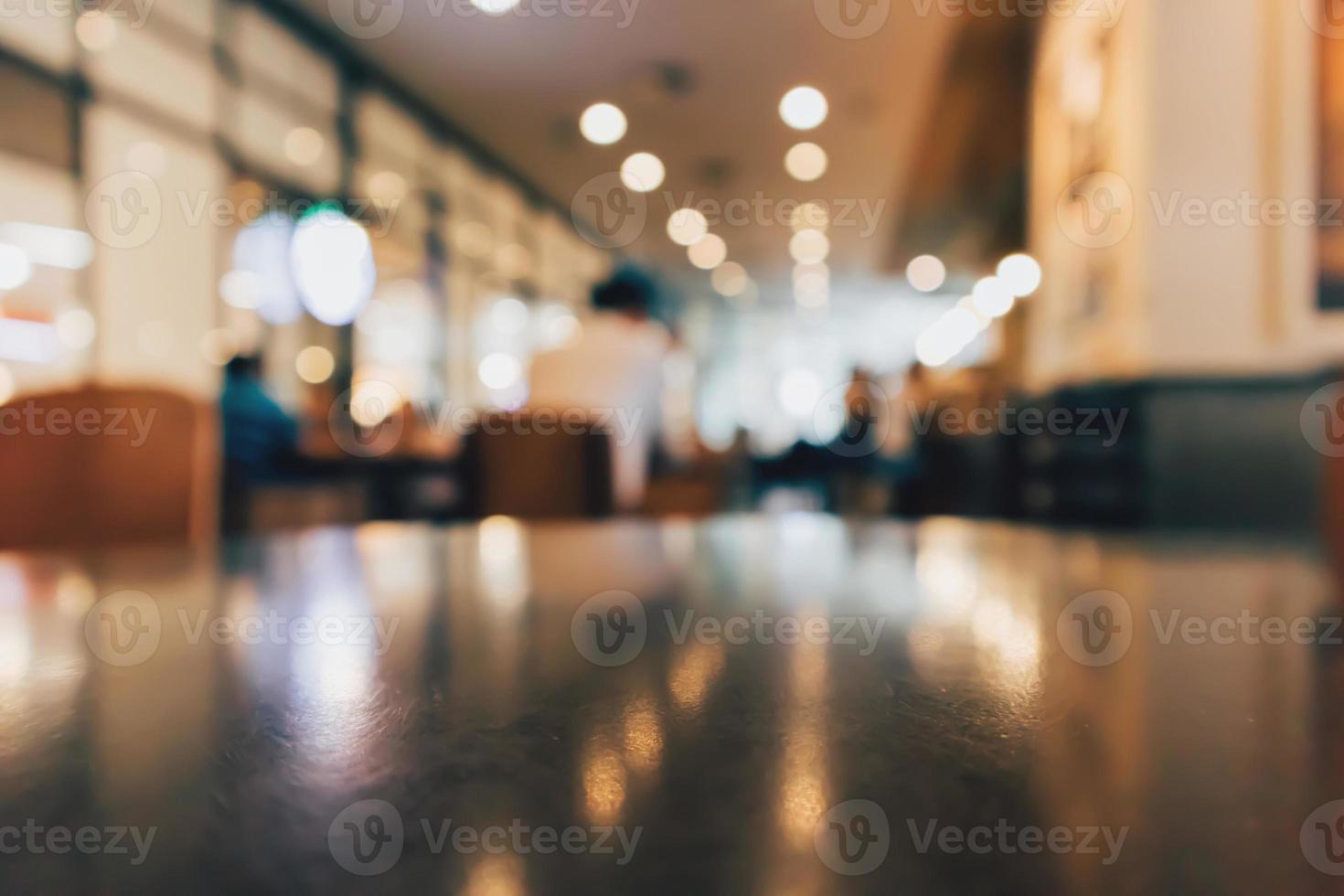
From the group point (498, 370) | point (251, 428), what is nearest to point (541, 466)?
point (251, 428)

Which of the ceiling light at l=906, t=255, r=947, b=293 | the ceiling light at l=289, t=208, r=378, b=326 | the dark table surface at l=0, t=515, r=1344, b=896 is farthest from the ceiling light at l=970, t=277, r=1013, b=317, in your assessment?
the dark table surface at l=0, t=515, r=1344, b=896

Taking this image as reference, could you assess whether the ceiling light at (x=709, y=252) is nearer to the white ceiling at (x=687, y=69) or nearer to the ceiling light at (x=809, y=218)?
the ceiling light at (x=809, y=218)

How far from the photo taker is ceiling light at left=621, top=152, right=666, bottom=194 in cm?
689

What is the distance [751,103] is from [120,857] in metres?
6.30

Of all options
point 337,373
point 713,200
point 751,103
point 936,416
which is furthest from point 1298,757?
point 713,200

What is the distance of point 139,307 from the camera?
13.0 ft

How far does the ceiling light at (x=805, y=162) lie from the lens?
22.3 ft

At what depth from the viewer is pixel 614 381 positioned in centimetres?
299

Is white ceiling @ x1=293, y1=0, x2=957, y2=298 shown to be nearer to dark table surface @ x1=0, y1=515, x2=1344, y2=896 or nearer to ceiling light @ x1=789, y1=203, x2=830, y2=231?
ceiling light @ x1=789, y1=203, x2=830, y2=231

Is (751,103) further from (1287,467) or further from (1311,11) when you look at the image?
(1287,467)

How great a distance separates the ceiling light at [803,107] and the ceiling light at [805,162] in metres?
0.85

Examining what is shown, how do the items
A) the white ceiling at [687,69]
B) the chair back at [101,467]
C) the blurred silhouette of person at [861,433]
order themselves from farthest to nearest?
the white ceiling at [687,69], the blurred silhouette of person at [861,433], the chair back at [101,467]

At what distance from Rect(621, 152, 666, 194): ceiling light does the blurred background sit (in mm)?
50

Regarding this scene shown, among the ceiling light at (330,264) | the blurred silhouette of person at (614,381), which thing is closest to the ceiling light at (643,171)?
the ceiling light at (330,264)
